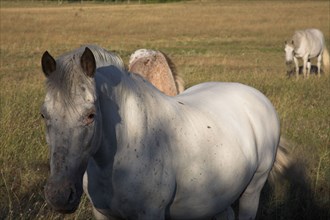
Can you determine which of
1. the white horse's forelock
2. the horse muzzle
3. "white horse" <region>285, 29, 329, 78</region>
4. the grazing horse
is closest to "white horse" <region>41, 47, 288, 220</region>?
the horse muzzle

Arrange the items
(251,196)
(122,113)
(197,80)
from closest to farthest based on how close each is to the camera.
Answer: (122,113) → (251,196) → (197,80)

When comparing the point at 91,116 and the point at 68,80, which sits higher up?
the point at 68,80

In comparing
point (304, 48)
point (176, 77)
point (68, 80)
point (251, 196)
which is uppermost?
point (68, 80)

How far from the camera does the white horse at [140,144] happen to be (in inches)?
95.2

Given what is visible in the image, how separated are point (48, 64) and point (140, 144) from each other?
2.37ft

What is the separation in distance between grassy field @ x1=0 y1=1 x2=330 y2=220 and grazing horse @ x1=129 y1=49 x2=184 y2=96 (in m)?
1.43

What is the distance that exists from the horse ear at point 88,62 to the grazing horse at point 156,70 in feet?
12.7

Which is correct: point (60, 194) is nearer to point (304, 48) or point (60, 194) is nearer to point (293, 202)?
point (293, 202)

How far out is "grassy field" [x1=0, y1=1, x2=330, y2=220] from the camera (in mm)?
4988

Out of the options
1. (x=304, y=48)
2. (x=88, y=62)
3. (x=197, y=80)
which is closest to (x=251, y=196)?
(x=88, y=62)

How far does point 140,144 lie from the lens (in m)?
2.89

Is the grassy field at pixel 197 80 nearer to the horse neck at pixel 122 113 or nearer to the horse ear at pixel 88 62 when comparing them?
the horse neck at pixel 122 113

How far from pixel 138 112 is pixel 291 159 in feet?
7.12

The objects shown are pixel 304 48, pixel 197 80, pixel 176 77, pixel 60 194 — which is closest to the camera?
pixel 60 194
